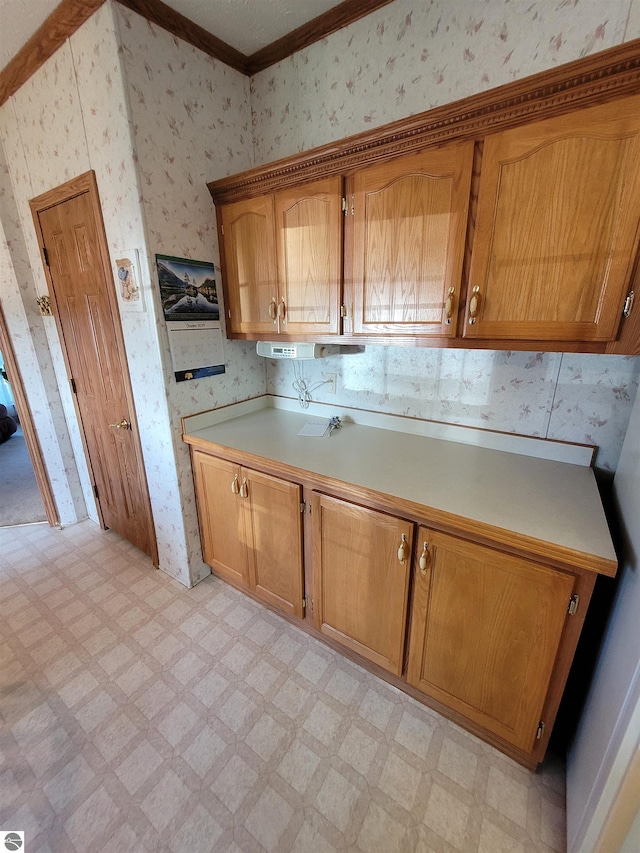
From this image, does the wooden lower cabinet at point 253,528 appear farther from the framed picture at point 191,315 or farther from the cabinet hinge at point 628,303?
the cabinet hinge at point 628,303

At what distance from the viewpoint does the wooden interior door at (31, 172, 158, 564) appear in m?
1.86

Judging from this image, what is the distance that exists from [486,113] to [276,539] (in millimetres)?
1766

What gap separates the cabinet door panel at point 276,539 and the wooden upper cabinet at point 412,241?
813 millimetres

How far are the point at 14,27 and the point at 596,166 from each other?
2.42 m

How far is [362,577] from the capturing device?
1446mm

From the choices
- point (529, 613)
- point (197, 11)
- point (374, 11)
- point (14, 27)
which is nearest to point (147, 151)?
point (197, 11)

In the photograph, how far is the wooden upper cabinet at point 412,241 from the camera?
1199 mm

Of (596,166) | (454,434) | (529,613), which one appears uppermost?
(596,166)

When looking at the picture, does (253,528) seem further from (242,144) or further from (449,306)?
(242,144)

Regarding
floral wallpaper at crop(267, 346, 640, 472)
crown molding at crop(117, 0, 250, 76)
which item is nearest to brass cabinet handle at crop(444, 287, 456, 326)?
floral wallpaper at crop(267, 346, 640, 472)

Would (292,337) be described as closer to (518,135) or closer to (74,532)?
(518,135)

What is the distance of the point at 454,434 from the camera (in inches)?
67.3

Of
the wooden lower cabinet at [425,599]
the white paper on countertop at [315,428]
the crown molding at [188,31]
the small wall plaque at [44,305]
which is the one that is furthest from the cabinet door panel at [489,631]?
the small wall plaque at [44,305]

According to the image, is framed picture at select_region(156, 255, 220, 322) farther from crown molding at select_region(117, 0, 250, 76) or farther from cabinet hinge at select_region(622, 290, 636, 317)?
cabinet hinge at select_region(622, 290, 636, 317)
